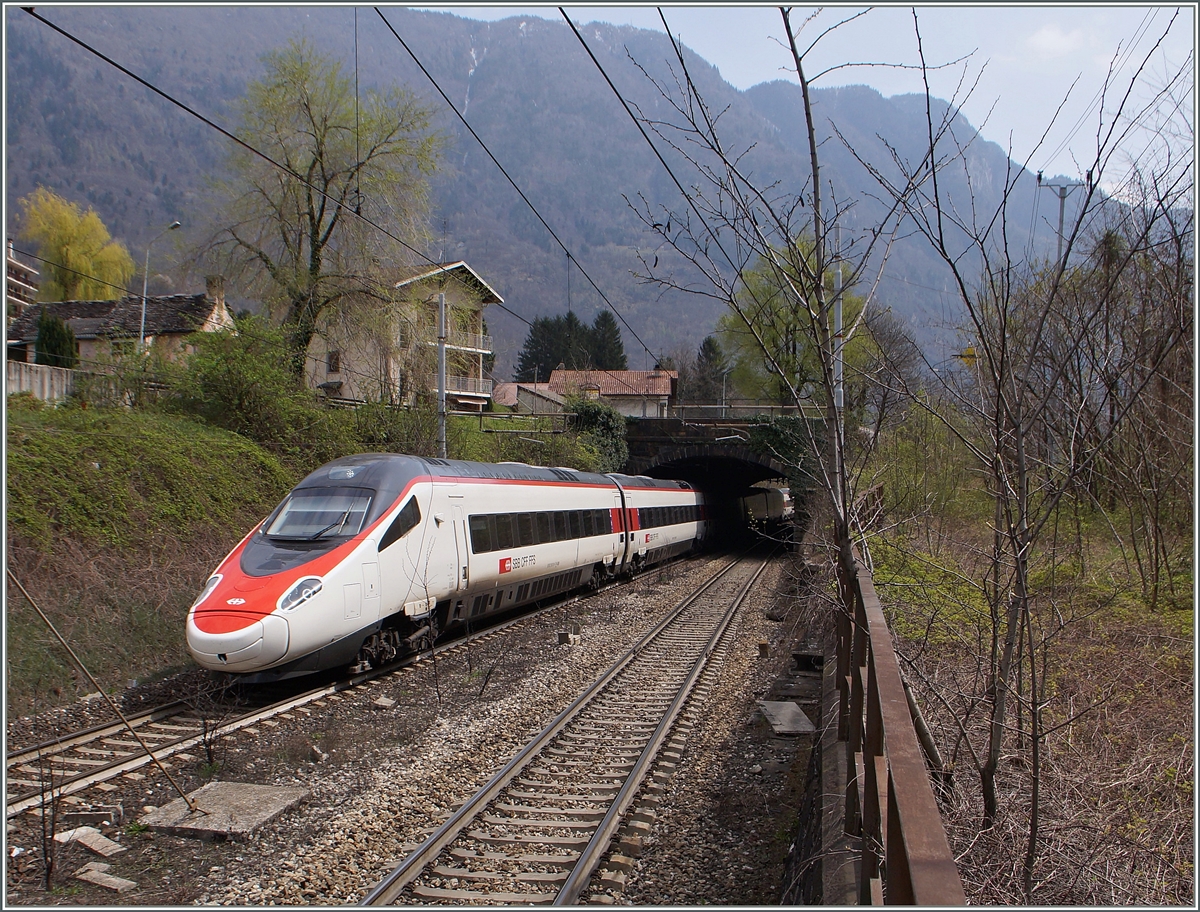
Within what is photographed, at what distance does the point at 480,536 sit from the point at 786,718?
5.40 m

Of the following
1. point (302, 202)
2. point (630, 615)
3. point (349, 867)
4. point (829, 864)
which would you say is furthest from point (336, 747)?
point (302, 202)

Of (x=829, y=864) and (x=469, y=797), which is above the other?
(x=829, y=864)

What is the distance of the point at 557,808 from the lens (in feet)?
20.6

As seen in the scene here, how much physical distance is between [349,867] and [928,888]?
14.7 feet

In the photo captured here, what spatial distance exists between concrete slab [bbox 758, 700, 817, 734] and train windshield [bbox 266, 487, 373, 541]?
523 centimetres

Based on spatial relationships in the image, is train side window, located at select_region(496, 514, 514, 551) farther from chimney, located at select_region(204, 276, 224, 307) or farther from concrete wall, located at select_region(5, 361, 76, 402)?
chimney, located at select_region(204, 276, 224, 307)

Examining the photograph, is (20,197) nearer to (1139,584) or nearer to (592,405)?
(592,405)

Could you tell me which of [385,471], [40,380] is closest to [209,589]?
[385,471]

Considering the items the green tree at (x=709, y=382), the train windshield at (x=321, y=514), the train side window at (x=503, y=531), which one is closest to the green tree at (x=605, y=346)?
the green tree at (x=709, y=382)

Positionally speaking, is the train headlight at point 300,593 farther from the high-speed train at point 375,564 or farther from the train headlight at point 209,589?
the train headlight at point 209,589

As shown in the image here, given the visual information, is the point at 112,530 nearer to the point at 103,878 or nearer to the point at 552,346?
the point at 103,878

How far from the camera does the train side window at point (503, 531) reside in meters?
12.8

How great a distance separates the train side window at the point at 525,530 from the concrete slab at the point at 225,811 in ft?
24.4

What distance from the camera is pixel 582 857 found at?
17.4ft
